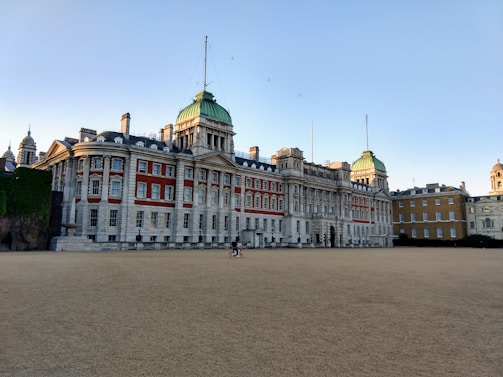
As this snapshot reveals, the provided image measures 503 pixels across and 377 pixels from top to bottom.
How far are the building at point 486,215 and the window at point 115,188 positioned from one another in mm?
89721

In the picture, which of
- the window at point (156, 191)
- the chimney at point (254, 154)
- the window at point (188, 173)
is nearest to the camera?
the window at point (156, 191)

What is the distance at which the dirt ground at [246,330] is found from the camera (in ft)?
20.5

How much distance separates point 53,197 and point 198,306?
48603 mm

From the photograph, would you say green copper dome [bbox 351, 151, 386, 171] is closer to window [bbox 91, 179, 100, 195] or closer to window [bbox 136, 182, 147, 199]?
window [bbox 136, 182, 147, 199]

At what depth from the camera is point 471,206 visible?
3831 inches

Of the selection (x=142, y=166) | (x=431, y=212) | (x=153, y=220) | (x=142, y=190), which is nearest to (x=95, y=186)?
(x=142, y=190)

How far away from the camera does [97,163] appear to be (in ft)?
171

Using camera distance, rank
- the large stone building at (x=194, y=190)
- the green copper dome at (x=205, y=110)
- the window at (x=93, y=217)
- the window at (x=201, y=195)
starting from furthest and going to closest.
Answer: the green copper dome at (x=205, y=110) → the window at (x=201, y=195) → the large stone building at (x=194, y=190) → the window at (x=93, y=217)

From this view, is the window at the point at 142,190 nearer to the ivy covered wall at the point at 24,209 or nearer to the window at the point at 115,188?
the window at the point at 115,188

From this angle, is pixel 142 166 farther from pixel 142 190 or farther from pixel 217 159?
pixel 217 159

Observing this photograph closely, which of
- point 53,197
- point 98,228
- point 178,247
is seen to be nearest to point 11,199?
point 53,197

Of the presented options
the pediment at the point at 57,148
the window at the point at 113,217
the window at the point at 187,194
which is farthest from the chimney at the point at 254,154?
the pediment at the point at 57,148

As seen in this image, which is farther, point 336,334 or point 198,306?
point 198,306

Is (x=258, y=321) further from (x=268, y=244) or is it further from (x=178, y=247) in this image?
(x=268, y=244)
